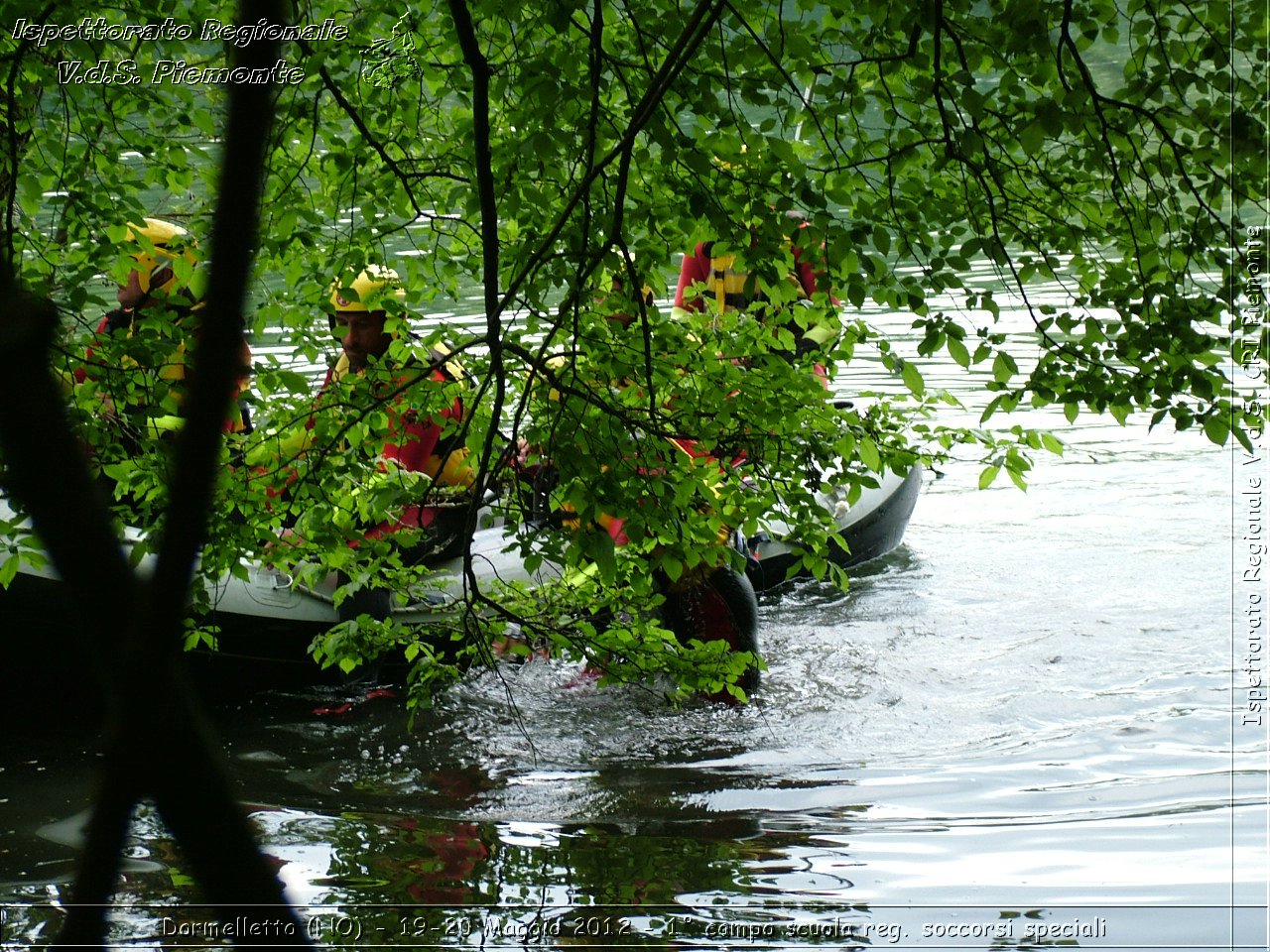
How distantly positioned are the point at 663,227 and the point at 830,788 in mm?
2872

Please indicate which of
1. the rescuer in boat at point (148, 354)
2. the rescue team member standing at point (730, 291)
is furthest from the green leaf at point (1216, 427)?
the rescuer in boat at point (148, 354)

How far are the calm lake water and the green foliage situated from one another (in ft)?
2.56

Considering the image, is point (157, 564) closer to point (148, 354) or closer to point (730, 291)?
point (148, 354)

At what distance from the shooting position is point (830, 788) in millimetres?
5391

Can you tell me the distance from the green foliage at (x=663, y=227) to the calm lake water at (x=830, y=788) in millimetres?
780

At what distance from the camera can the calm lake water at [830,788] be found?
12.3 feet

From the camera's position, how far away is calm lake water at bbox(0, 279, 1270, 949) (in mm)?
3738

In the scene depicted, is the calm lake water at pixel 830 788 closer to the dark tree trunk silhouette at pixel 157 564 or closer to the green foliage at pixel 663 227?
the green foliage at pixel 663 227

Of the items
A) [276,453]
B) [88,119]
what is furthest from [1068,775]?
[88,119]

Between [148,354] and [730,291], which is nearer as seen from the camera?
[148,354]

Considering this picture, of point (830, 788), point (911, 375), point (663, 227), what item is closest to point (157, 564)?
point (911, 375)

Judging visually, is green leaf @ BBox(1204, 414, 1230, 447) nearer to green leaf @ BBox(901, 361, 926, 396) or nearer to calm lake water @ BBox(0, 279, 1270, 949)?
green leaf @ BBox(901, 361, 926, 396)

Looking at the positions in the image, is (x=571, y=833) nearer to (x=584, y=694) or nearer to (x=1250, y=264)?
(x=584, y=694)

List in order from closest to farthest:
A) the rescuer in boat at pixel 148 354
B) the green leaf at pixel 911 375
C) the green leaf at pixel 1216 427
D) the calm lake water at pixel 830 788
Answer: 1. the green leaf at pixel 1216 427
2. the green leaf at pixel 911 375
3. the rescuer in boat at pixel 148 354
4. the calm lake water at pixel 830 788
